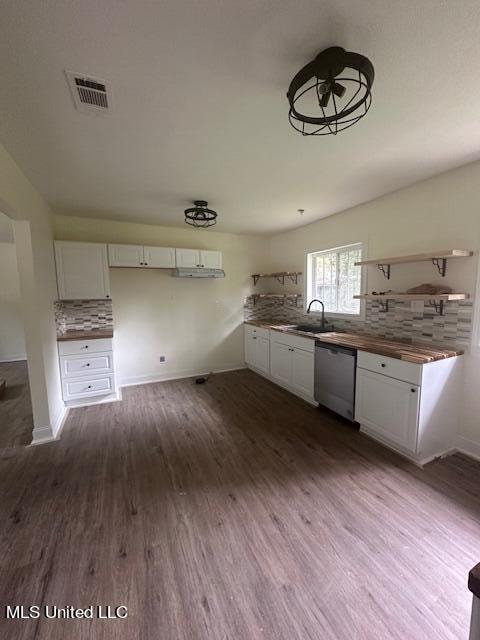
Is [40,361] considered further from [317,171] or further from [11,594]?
[317,171]

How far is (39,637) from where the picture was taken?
1.13 meters

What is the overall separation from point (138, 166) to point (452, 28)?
2.06 metres

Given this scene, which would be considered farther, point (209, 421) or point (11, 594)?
point (209, 421)

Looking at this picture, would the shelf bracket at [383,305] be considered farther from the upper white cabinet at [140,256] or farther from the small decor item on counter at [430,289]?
the upper white cabinet at [140,256]

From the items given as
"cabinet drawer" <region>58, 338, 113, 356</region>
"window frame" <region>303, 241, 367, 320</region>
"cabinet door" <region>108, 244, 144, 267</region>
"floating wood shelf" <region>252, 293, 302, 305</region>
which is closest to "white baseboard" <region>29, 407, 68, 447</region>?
"cabinet drawer" <region>58, 338, 113, 356</region>

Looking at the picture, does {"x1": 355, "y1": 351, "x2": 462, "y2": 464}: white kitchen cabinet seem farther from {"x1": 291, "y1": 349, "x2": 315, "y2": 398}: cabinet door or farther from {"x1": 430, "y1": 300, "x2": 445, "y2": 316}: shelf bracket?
{"x1": 291, "y1": 349, "x2": 315, "y2": 398}: cabinet door

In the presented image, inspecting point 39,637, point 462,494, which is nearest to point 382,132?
point 462,494

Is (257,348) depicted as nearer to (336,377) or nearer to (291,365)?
(291,365)

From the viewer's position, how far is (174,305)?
4395 mm

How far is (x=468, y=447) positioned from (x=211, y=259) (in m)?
3.74

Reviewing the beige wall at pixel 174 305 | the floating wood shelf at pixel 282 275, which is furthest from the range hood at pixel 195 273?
the floating wood shelf at pixel 282 275

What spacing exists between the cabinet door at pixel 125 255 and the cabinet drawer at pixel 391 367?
309 cm

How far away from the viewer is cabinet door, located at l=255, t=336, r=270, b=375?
420cm

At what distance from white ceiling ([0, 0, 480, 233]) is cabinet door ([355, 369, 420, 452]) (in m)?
1.87
